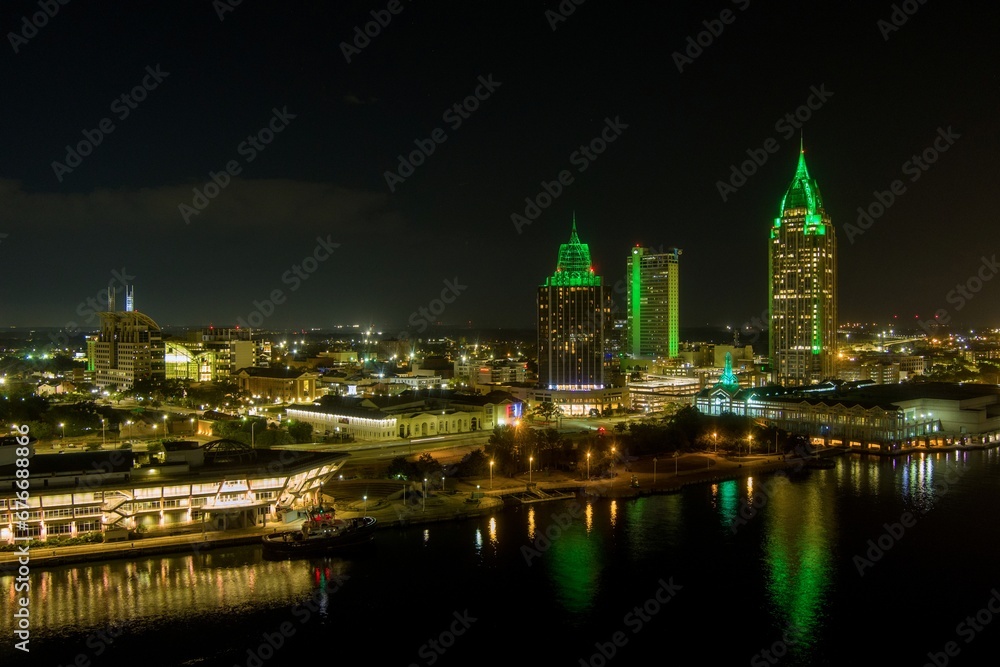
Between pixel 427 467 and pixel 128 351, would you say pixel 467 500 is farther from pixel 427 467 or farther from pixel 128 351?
pixel 128 351

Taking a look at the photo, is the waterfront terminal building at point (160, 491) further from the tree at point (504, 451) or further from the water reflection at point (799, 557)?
the water reflection at point (799, 557)

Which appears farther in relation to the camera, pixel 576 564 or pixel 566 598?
pixel 576 564

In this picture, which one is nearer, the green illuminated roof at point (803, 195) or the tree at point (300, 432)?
the tree at point (300, 432)

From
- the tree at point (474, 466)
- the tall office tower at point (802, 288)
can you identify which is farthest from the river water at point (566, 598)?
the tall office tower at point (802, 288)

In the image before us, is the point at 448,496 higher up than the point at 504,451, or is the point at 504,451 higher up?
the point at 504,451

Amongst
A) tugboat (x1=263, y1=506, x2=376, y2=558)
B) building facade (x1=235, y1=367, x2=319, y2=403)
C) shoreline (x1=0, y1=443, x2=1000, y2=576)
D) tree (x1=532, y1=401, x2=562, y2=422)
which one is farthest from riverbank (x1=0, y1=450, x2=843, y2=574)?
building facade (x1=235, y1=367, x2=319, y2=403)

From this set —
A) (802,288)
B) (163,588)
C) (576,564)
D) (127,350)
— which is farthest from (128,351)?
→ (802,288)
